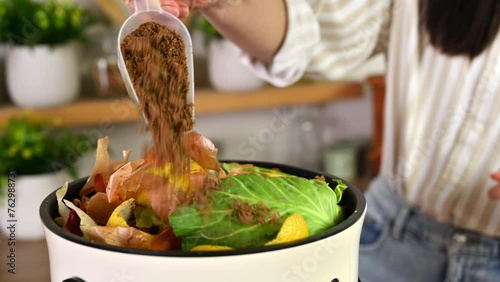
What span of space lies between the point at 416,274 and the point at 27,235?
90cm

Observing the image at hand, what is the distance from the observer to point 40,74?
1.54 metres

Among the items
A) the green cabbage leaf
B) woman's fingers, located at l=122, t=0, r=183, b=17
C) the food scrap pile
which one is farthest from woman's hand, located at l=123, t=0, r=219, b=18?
the green cabbage leaf

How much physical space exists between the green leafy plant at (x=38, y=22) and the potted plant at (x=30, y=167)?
209mm

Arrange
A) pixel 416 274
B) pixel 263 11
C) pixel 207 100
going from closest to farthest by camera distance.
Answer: pixel 263 11, pixel 416 274, pixel 207 100

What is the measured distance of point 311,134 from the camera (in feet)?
7.23

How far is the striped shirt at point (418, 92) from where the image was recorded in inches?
36.2

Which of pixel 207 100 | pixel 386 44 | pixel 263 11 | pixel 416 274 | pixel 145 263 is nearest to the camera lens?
pixel 145 263

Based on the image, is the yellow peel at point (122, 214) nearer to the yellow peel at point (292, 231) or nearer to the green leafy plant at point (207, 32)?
the yellow peel at point (292, 231)

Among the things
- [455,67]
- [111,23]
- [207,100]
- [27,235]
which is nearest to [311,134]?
[207,100]

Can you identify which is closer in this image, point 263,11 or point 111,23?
point 263,11

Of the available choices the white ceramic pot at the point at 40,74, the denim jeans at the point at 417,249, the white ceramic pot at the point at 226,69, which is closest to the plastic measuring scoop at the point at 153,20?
the denim jeans at the point at 417,249

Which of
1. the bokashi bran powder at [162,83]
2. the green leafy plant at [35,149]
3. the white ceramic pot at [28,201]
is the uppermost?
the bokashi bran powder at [162,83]

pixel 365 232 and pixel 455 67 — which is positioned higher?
pixel 455 67

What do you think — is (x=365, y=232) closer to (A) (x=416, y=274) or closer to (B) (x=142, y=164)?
(A) (x=416, y=274)
